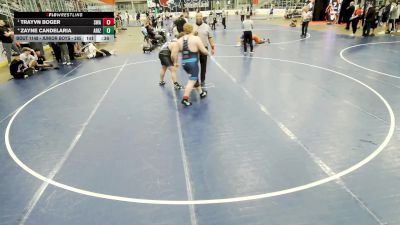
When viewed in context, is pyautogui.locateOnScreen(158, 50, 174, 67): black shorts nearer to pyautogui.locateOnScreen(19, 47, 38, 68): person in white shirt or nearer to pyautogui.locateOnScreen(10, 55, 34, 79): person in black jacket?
pyautogui.locateOnScreen(10, 55, 34, 79): person in black jacket

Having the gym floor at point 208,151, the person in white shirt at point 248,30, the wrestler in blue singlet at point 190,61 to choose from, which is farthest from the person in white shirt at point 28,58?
the person in white shirt at point 248,30

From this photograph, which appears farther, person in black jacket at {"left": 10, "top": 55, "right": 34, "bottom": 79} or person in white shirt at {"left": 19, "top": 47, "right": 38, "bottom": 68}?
person in white shirt at {"left": 19, "top": 47, "right": 38, "bottom": 68}

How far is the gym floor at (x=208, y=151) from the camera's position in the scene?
381 cm

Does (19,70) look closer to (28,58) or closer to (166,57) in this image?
(28,58)

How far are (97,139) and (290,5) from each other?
38188 mm

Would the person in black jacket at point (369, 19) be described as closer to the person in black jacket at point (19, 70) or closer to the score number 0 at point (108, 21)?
the score number 0 at point (108, 21)

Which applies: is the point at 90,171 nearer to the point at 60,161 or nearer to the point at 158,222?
the point at 60,161

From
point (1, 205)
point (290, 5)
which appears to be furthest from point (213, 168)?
point (290, 5)
